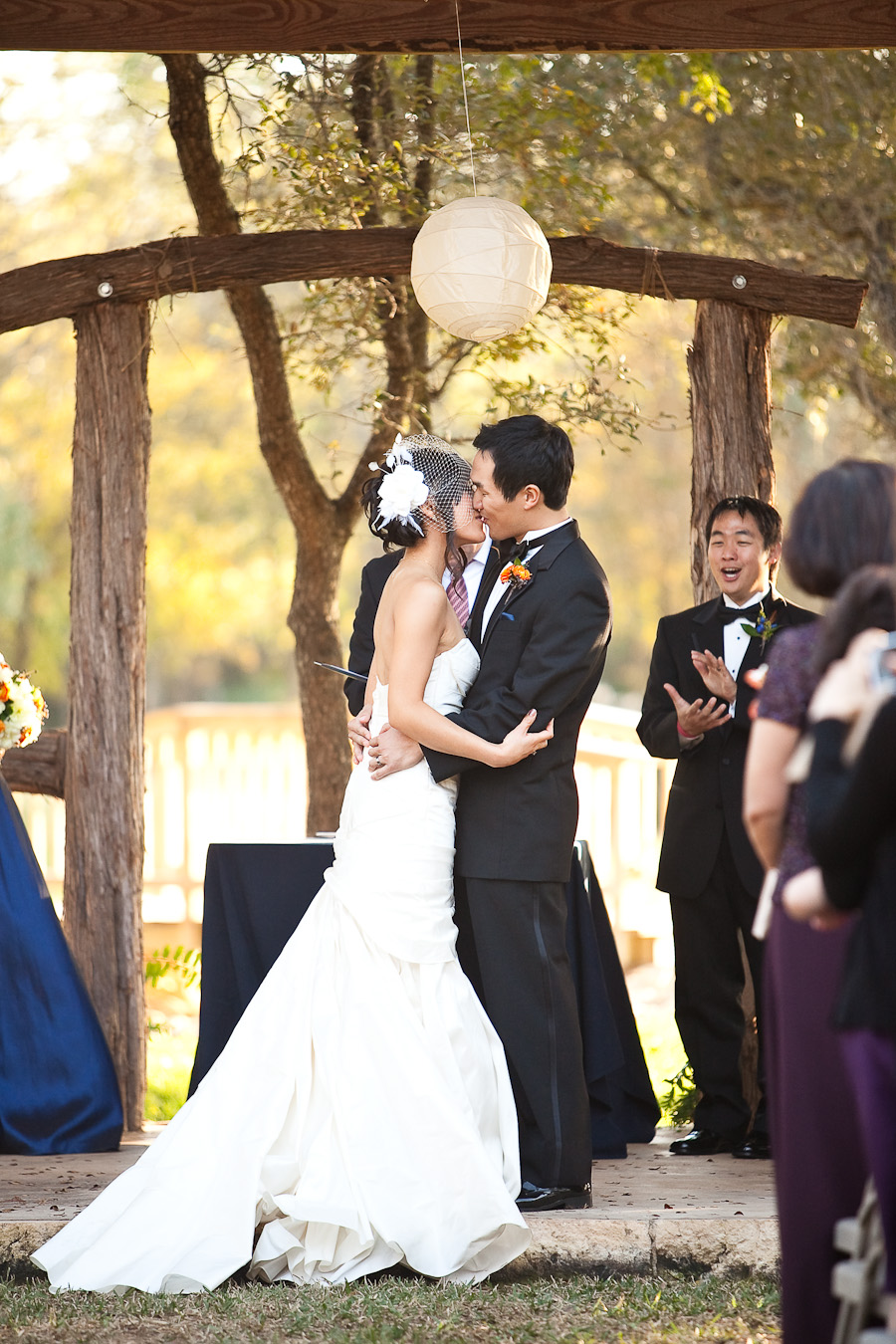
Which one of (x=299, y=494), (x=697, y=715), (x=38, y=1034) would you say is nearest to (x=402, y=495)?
(x=697, y=715)

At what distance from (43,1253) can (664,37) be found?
151 inches

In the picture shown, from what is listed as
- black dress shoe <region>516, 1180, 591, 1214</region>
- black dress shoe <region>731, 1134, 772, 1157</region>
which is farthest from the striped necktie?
black dress shoe <region>731, 1134, 772, 1157</region>

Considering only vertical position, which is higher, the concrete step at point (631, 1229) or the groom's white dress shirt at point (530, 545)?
the groom's white dress shirt at point (530, 545)

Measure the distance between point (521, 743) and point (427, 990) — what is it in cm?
66

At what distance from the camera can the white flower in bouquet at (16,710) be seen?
4.22m

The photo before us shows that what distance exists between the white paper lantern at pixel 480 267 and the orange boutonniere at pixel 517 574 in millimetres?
993

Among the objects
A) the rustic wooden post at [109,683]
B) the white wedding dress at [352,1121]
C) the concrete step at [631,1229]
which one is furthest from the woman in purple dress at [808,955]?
the rustic wooden post at [109,683]

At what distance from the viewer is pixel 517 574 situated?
362cm

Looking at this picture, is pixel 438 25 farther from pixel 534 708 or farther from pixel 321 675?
pixel 321 675

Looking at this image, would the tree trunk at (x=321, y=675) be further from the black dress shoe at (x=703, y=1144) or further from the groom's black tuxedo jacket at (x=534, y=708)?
the groom's black tuxedo jacket at (x=534, y=708)

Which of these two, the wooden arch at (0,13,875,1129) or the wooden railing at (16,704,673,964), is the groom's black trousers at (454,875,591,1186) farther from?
the wooden railing at (16,704,673,964)

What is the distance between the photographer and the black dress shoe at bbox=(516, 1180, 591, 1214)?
11.6ft

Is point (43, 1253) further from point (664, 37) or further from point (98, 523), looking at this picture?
point (664, 37)

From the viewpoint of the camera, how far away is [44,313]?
4785 mm
